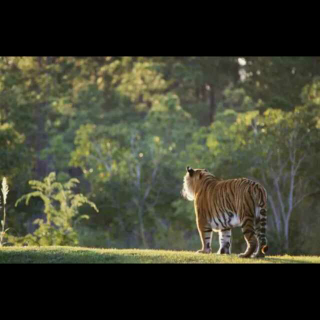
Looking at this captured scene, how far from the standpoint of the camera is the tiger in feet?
33.3

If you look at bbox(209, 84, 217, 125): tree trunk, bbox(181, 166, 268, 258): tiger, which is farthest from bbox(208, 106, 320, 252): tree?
bbox(181, 166, 268, 258): tiger

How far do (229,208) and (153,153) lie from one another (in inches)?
855

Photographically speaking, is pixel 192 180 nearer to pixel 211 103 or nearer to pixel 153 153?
pixel 153 153

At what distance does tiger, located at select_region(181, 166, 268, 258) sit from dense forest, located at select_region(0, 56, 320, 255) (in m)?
6.64

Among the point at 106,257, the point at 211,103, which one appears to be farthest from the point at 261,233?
the point at 211,103

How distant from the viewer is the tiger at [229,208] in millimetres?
10150

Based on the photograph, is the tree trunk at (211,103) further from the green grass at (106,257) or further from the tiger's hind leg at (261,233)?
the green grass at (106,257)

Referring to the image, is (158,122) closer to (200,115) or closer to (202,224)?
(200,115)

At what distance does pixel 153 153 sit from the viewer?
106 ft

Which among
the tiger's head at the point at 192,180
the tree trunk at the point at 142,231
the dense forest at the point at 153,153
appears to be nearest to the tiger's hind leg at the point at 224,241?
the tiger's head at the point at 192,180

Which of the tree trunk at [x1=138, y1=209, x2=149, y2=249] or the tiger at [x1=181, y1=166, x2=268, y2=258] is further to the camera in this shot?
the tree trunk at [x1=138, y1=209, x2=149, y2=249]

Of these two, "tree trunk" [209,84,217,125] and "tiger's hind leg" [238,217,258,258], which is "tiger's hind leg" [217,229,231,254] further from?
"tree trunk" [209,84,217,125]
